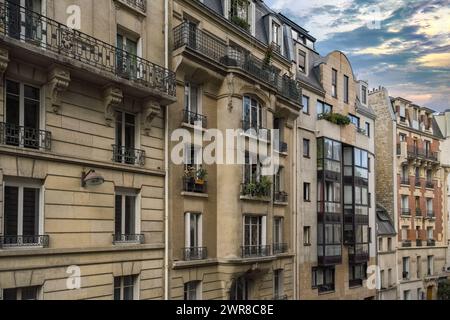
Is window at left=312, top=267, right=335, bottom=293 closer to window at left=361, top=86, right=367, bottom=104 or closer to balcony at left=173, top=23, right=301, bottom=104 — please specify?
balcony at left=173, top=23, right=301, bottom=104

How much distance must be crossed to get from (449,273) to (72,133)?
126ft

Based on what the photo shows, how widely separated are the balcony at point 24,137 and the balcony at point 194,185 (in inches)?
242

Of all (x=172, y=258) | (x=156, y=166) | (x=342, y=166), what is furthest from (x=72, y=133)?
(x=342, y=166)

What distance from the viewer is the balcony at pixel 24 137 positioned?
37.1ft

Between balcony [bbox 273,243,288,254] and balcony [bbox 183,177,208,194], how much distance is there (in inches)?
263

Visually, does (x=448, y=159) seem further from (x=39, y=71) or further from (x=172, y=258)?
(x=39, y=71)

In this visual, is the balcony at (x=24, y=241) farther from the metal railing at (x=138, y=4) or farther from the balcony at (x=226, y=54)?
the balcony at (x=226, y=54)

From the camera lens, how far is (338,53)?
29812 mm

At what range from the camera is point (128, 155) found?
14984 millimetres

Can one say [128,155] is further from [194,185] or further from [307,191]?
[307,191]

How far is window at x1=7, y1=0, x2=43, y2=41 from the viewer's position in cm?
1130

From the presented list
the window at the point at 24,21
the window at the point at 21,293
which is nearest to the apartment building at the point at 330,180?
the window at the point at 21,293
